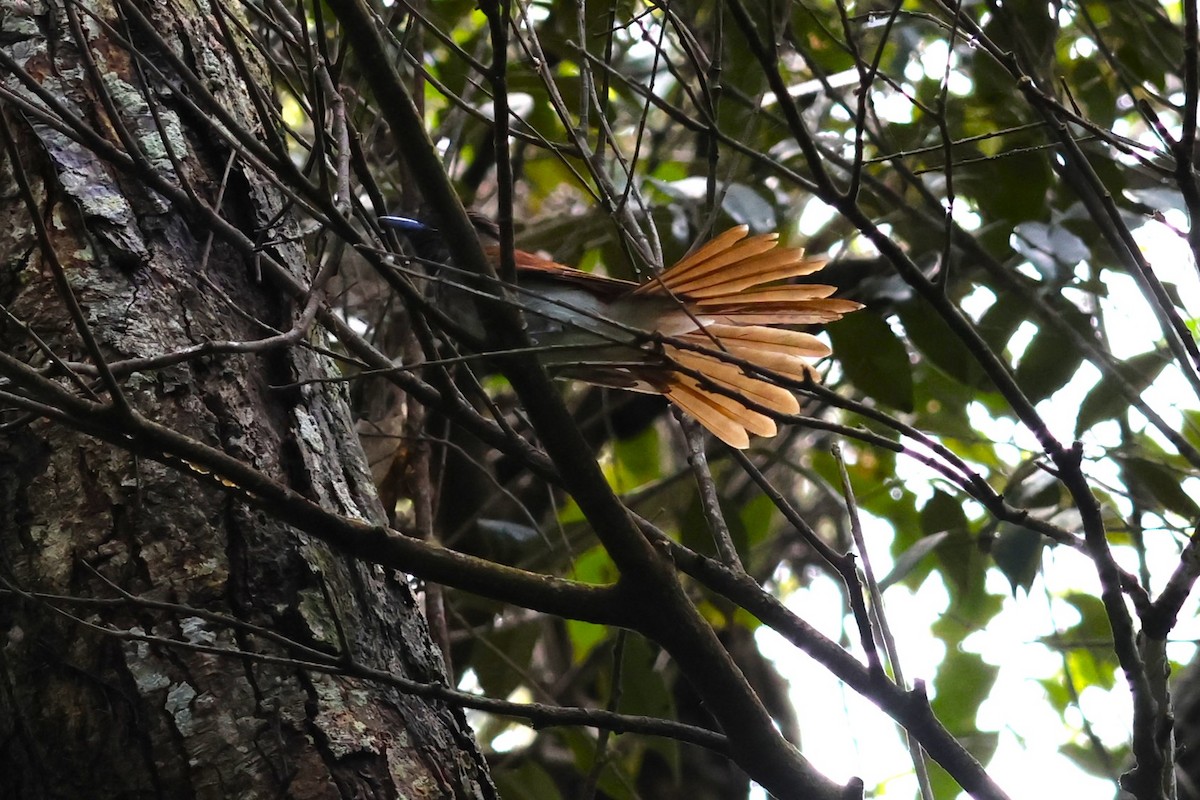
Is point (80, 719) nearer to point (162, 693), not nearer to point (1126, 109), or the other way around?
point (162, 693)

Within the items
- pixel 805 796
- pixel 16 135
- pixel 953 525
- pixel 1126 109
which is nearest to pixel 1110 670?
pixel 953 525

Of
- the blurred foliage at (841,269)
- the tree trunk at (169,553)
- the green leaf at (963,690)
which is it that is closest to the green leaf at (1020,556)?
the blurred foliage at (841,269)

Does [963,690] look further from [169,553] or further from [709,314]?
[169,553]

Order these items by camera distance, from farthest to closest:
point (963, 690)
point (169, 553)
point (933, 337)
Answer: point (963, 690) → point (933, 337) → point (169, 553)

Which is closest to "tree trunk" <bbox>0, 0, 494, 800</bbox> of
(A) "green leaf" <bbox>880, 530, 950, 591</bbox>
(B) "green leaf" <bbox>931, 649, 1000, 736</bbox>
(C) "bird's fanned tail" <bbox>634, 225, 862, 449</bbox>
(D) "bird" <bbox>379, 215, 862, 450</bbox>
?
(D) "bird" <bbox>379, 215, 862, 450</bbox>

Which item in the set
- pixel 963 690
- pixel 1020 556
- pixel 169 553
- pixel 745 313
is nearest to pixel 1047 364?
pixel 1020 556

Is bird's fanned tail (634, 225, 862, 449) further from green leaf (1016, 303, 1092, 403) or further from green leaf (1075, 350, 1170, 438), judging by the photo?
green leaf (1075, 350, 1170, 438)
